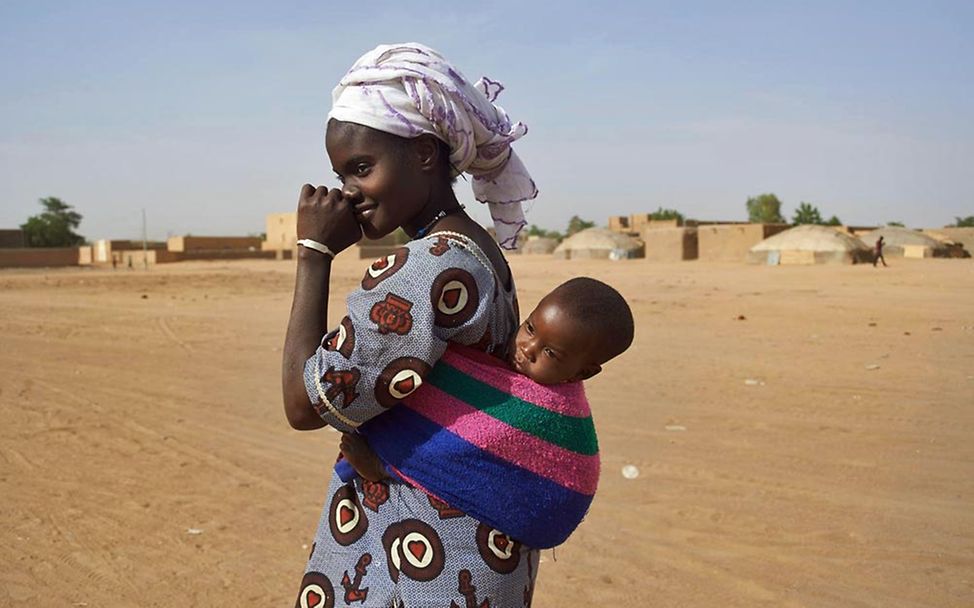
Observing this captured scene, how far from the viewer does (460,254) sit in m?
1.55

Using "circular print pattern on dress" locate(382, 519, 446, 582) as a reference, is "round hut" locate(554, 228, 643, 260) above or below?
above

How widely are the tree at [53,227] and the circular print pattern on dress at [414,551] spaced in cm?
4787

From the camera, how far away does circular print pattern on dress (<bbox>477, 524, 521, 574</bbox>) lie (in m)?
1.59

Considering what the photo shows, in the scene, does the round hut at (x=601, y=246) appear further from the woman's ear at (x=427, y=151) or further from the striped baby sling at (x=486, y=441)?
the striped baby sling at (x=486, y=441)

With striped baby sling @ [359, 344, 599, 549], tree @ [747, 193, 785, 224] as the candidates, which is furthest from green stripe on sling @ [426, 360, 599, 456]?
tree @ [747, 193, 785, 224]

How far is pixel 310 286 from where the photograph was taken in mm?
1619

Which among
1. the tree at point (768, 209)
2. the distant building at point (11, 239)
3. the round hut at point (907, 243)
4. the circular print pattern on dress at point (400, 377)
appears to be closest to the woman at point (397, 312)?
the circular print pattern on dress at point (400, 377)

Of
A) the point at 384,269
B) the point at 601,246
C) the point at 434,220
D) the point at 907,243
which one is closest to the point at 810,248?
the point at 907,243

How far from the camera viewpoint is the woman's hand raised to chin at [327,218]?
1637 mm

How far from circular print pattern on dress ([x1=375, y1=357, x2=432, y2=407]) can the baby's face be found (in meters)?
0.19

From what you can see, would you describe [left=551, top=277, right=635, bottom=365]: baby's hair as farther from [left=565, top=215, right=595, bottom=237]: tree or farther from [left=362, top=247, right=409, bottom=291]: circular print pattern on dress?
[left=565, top=215, right=595, bottom=237]: tree

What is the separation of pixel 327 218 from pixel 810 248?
2827cm

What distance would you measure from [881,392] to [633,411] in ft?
7.42

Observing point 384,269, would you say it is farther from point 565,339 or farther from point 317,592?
Result: point 317,592
